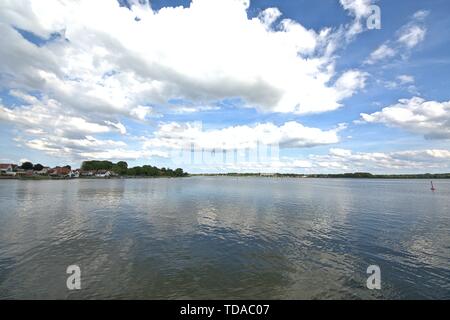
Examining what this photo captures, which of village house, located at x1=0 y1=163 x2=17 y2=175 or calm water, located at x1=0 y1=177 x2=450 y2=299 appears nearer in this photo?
calm water, located at x1=0 y1=177 x2=450 y2=299

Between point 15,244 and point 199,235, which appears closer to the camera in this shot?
point 15,244

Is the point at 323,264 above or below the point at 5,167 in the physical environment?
below

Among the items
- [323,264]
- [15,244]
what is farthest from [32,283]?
[323,264]

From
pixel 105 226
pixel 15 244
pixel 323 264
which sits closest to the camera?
pixel 323 264

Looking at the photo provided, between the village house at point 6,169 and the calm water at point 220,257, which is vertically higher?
the village house at point 6,169

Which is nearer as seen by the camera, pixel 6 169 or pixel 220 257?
pixel 220 257

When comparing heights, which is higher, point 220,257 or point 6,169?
point 6,169

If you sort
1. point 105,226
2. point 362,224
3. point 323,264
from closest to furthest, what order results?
point 323,264, point 105,226, point 362,224

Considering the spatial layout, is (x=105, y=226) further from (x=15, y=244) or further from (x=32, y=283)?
(x=32, y=283)

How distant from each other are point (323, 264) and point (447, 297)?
7.09 meters

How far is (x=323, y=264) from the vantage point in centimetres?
1958

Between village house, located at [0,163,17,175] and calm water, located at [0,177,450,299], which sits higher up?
village house, located at [0,163,17,175]

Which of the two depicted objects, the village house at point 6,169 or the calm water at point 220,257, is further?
the village house at point 6,169
